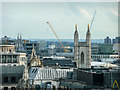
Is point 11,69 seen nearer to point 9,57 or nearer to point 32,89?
point 9,57

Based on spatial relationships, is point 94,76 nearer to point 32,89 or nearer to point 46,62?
point 32,89

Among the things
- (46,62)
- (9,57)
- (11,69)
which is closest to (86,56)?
(46,62)

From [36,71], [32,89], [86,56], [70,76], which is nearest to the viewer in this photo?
[32,89]

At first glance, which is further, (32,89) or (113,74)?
(113,74)

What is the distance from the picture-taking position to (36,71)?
90.2 metres

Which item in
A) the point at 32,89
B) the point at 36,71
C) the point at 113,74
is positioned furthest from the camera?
the point at 36,71

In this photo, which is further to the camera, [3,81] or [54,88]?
[3,81]

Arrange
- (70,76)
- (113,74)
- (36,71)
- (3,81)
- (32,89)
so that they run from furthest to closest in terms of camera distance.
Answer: (3,81)
(36,71)
(70,76)
(113,74)
(32,89)

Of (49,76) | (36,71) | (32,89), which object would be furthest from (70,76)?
(32,89)

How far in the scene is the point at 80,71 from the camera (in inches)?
3004

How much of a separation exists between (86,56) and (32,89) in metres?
80.9

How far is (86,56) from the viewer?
483ft

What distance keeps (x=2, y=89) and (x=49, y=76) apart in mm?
9728

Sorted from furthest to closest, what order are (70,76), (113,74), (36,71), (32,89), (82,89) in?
(36,71)
(70,76)
(113,74)
(32,89)
(82,89)
